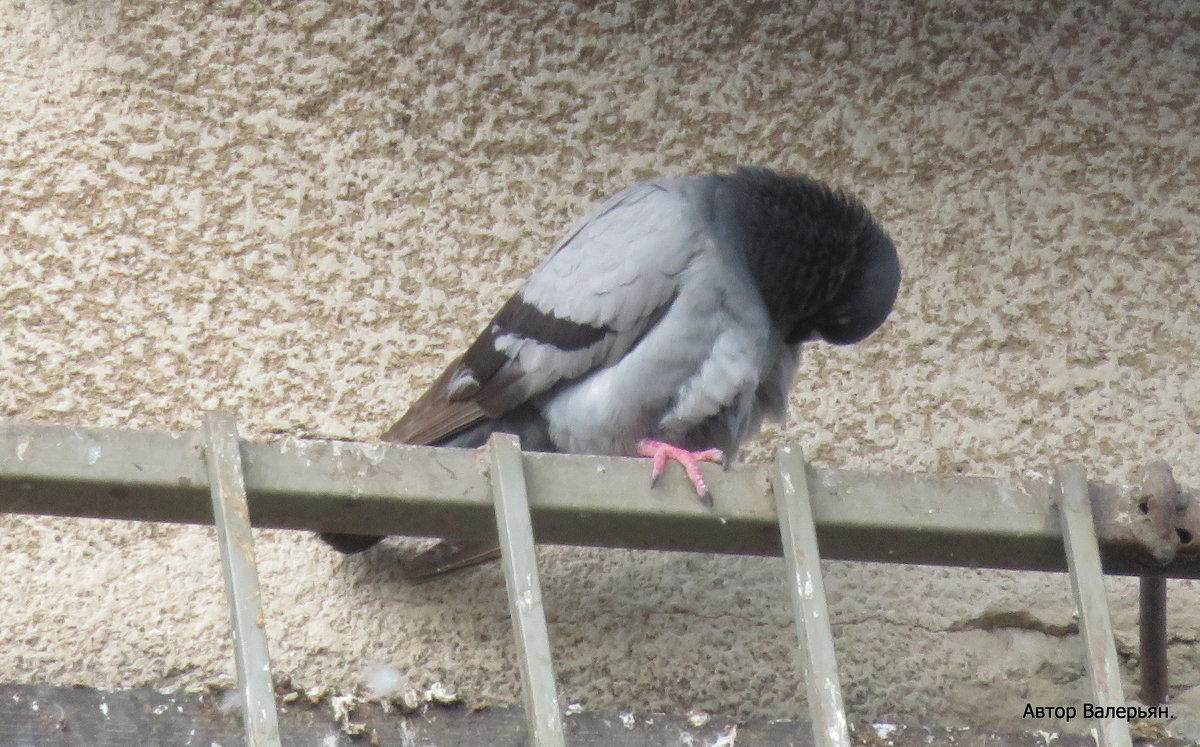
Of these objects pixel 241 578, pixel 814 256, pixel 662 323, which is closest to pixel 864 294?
pixel 814 256

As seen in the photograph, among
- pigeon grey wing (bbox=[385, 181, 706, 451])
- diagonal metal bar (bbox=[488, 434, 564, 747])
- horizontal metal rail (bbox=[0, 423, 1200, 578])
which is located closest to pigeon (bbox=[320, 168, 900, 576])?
pigeon grey wing (bbox=[385, 181, 706, 451])

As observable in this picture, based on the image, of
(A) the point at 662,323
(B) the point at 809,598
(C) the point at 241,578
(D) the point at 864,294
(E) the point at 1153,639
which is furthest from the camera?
(D) the point at 864,294

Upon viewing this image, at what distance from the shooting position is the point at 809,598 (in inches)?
66.3

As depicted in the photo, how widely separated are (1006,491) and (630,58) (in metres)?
1.32

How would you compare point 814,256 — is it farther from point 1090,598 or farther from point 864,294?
point 1090,598

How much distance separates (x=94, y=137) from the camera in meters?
2.65

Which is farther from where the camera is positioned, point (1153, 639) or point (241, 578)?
point (1153, 639)

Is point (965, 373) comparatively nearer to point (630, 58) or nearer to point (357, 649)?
point (630, 58)

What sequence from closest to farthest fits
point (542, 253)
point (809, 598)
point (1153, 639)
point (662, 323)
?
1. point (809, 598)
2. point (1153, 639)
3. point (662, 323)
4. point (542, 253)

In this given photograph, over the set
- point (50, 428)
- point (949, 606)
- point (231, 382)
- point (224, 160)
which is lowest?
point (949, 606)

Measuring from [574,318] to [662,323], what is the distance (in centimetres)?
14

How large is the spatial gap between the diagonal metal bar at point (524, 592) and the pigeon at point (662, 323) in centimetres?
60

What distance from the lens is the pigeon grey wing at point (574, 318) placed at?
94.1 inches

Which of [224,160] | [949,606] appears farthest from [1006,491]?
[224,160]
